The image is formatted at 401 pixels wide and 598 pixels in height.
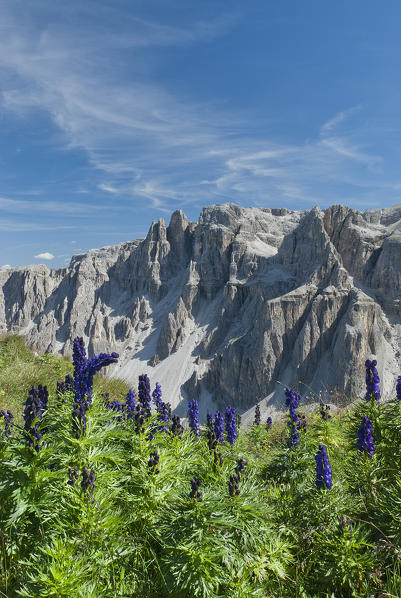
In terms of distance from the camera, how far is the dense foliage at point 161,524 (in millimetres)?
3240

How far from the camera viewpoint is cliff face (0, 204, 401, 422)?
298 feet

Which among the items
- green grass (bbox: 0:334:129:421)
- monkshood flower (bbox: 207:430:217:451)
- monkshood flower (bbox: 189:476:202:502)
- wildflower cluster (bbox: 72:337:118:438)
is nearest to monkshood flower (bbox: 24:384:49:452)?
wildflower cluster (bbox: 72:337:118:438)

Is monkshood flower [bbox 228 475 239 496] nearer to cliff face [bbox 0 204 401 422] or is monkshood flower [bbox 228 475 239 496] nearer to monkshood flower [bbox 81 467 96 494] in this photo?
monkshood flower [bbox 81 467 96 494]

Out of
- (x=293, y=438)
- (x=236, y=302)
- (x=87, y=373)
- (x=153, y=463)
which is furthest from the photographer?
(x=236, y=302)

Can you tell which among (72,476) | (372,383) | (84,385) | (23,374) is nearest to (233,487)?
(72,476)

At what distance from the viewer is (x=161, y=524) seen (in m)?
3.61

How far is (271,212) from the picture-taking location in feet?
542

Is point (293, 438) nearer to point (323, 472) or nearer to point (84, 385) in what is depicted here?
point (323, 472)

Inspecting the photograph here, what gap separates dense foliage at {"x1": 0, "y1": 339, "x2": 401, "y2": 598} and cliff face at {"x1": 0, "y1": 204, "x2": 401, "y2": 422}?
6648cm

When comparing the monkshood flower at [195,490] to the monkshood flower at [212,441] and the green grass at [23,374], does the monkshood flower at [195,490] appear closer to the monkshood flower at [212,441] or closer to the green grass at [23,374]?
the monkshood flower at [212,441]

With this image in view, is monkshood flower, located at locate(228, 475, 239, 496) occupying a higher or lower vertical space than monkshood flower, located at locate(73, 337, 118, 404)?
lower

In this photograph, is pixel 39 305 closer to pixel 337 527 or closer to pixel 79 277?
pixel 79 277

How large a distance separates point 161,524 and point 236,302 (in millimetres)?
123338

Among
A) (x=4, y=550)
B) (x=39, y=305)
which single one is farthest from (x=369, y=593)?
(x=39, y=305)
